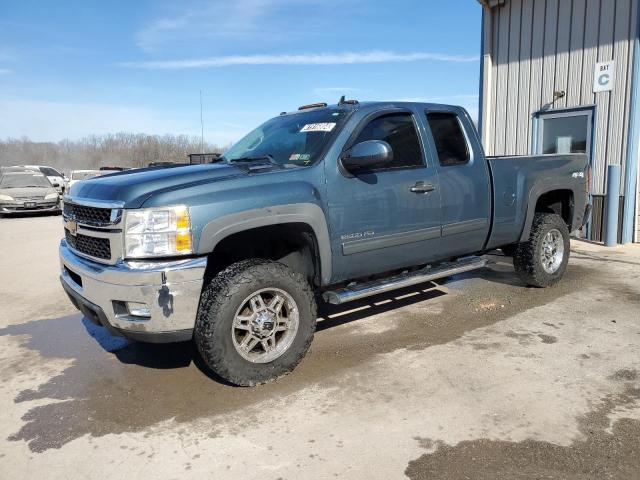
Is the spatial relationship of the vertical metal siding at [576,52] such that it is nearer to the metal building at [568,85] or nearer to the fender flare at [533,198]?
the metal building at [568,85]

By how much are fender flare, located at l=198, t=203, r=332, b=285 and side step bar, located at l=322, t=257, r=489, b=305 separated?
0.56 feet

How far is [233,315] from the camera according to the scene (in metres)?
3.52

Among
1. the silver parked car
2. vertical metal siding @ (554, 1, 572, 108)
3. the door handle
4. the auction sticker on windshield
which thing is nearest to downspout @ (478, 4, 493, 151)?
vertical metal siding @ (554, 1, 572, 108)

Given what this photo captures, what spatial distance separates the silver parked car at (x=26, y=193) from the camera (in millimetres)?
15703

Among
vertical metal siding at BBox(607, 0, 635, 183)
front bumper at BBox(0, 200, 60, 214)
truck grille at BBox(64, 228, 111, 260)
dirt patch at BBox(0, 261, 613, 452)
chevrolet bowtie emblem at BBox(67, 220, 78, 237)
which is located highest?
vertical metal siding at BBox(607, 0, 635, 183)

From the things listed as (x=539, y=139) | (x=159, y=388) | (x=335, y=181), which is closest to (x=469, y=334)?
(x=335, y=181)

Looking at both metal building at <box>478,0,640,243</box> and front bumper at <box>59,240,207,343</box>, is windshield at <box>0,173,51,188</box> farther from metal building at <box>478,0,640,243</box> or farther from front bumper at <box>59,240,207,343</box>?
front bumper at <box>59,240,207,343</box>

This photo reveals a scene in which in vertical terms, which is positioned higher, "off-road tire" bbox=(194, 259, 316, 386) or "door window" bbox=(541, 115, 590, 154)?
"door window" bbox=(541, 115, 590, 154)

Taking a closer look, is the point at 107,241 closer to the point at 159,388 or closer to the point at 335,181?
the point at 159,388

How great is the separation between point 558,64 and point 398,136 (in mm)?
6420

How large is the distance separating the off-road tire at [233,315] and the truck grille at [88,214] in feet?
2.65

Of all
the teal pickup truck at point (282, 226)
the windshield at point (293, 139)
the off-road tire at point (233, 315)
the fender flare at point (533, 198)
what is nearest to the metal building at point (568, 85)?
the fender flare at point (533, 198)

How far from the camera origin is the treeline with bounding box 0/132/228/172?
46188mm

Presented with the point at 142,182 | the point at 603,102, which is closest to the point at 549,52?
the point at 603,102
